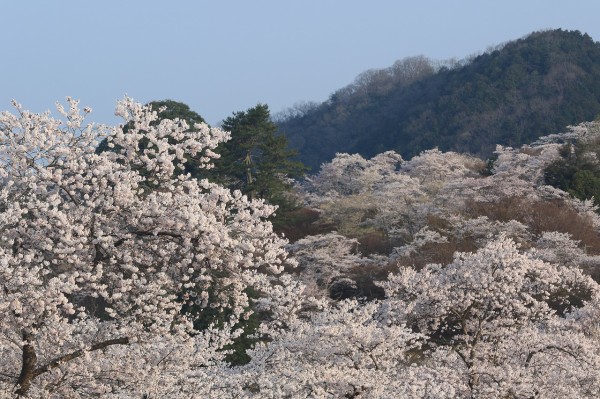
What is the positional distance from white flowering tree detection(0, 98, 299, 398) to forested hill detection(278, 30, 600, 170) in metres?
74.6

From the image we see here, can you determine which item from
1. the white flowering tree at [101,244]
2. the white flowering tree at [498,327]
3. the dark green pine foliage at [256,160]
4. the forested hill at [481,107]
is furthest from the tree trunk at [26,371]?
the forested hill at [481,107]

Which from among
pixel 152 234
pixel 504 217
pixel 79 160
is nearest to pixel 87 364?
pixel 152 234

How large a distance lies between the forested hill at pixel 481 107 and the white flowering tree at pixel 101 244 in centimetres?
7459

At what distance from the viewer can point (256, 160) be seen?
46219mm

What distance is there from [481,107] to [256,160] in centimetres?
4967

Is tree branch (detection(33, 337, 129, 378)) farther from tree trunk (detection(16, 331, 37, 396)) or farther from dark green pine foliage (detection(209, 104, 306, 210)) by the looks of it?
dark green pine foliage (detection(209, 104, 306, 210))

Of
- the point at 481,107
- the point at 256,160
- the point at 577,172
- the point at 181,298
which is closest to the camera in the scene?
the point at 181,298

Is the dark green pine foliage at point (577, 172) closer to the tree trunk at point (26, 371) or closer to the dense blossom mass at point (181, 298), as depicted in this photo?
the dense blossom mass at point (181, 298)

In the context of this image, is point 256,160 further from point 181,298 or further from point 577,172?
point 181,298

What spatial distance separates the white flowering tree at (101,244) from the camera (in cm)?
953

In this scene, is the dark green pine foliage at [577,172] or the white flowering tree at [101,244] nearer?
the white flowering tree at [101,244]

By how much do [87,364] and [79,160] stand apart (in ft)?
9.17

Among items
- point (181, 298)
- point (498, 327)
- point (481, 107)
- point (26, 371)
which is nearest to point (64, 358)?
point (26, 371)

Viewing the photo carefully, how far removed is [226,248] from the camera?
10273 millimetres
